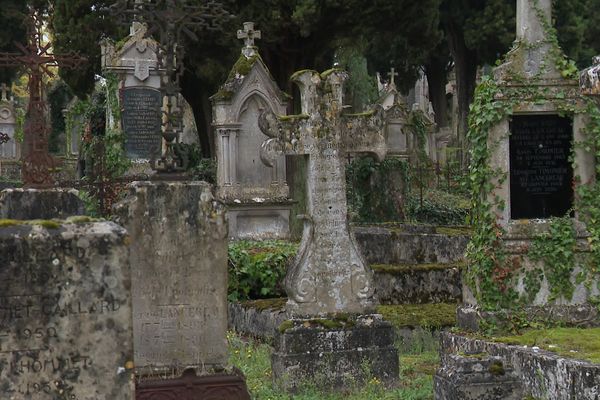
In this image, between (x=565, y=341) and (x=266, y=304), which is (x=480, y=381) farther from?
(x=266, y=304)

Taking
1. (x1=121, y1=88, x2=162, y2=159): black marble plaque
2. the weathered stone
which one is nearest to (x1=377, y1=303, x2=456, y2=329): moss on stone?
the weathered stone

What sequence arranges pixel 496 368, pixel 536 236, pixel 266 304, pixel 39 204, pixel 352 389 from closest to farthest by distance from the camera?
1. pixel 496 368
2. pixel 352 389
3. pixel 536 236
4. pixel 39 204
5. pixel 266 304

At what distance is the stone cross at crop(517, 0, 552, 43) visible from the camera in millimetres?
9656

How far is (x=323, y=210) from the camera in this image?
A: 9.36 m

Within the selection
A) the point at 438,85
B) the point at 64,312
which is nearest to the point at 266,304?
the point at 64,312

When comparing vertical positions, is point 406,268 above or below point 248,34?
below

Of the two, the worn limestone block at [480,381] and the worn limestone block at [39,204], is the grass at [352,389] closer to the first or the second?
the worn limestone block at [480,381]

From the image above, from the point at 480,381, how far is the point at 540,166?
10.3 ft

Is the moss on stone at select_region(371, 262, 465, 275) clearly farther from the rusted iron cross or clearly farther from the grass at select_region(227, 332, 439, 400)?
the rusted iron cross

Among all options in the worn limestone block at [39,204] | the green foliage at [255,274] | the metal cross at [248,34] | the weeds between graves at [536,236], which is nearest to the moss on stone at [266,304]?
the green foliage at [255,274]

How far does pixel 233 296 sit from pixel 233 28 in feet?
38.0

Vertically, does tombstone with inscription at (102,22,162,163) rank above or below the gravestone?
above

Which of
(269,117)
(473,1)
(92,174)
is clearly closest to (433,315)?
(269,117)

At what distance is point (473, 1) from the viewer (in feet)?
116
